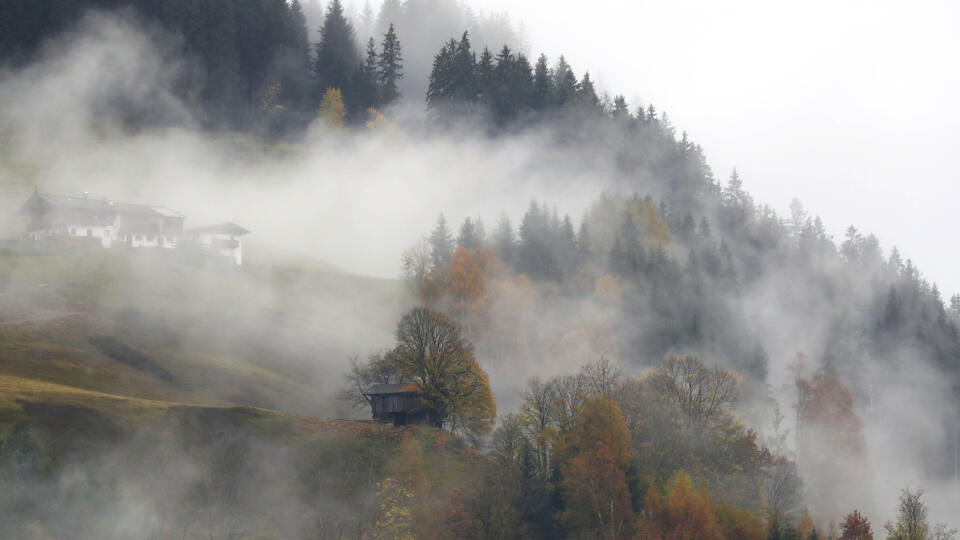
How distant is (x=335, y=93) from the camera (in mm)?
158000

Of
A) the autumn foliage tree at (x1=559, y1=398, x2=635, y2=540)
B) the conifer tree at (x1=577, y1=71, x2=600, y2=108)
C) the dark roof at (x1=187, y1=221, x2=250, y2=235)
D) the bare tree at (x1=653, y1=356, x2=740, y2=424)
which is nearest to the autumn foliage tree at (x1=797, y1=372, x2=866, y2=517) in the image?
the bare tree at (x1=653, y1=356, x2=740, y2=424)

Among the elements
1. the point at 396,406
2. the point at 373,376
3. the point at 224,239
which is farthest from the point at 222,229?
the point at 396,406

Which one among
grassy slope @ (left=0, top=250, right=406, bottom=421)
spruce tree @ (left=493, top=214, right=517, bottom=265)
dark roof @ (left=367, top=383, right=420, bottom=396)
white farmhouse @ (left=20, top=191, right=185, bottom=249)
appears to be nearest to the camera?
grassy slope @ (left=0, top=250, right=406, bottom=421)

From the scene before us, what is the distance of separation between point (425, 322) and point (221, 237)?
47.6 metres

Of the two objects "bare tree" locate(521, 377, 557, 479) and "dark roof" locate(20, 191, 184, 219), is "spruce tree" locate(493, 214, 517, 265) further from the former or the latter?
"dark roof" locate(20, 191, 184, 219)

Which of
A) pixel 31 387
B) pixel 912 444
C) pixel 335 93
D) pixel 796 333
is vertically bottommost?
pixel 912 444

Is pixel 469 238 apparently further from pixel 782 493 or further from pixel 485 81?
pixel 782 493

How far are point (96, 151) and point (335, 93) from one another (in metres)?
48.9

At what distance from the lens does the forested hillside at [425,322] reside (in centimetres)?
5484

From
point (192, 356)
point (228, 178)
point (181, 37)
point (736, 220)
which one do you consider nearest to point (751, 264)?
point (736, 220)

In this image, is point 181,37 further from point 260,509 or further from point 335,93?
point 260,509

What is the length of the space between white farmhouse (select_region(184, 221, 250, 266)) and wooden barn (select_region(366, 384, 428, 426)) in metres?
46.7

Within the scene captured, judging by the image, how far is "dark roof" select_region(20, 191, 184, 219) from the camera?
320 feet

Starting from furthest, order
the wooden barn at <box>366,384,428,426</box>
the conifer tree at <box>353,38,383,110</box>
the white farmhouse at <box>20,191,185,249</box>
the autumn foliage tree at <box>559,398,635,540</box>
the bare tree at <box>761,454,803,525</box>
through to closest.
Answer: the conifer tree at <box>353,38,383,110</box> < the white farmhouse at <box>20,191,185,249</box> < the wooden barn at <box>366,384,428,426</box> < the bare tree at <box>761,454,803,525</box> < the autumn foliage tree at <box>559,398,635,540</box>
